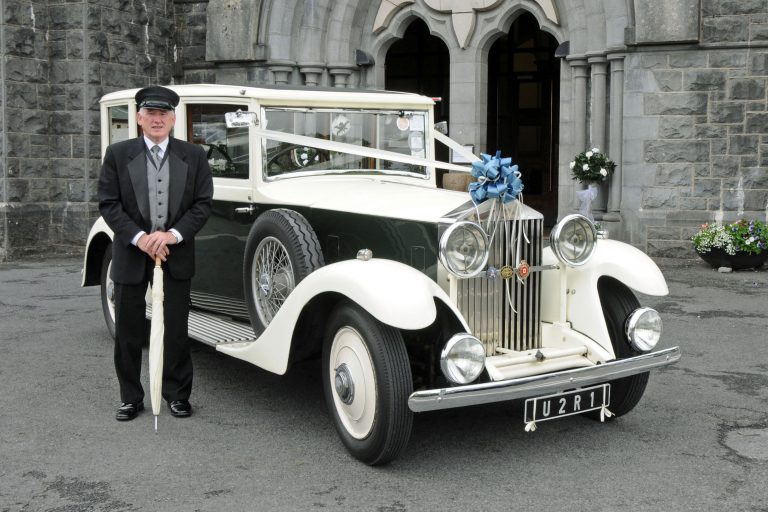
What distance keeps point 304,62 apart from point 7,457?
31.7 feet

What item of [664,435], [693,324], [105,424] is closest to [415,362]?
[664,435]

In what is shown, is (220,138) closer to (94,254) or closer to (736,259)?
(94,254)

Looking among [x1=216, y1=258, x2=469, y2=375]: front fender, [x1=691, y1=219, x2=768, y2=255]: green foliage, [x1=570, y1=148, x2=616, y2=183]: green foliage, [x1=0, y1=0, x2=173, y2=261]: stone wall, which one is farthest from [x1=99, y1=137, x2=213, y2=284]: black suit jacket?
[x1=0, y1=0, x2=173, y2=261]: stone wall

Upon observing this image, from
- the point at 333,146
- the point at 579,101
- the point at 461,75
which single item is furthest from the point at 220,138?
the point at 461,75

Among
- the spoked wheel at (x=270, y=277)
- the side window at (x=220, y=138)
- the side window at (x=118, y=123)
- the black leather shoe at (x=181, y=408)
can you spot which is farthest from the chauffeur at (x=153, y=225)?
the side window at (x=118, y=123)

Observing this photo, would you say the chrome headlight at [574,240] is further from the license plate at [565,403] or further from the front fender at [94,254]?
the front fender at [94,254]

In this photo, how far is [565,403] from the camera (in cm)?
430

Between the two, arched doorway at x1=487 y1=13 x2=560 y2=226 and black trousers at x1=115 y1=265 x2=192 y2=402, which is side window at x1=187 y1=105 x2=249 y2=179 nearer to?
black trousers at x1=115 y1=265 x2=192 y2=402

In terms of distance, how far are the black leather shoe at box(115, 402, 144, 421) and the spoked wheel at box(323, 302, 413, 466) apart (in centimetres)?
116

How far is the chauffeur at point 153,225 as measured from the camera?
4.91m

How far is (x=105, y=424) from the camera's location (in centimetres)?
494

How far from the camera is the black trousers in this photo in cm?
503

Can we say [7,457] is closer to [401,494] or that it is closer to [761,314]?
[401,494]

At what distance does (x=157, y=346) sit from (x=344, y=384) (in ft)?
3.57
